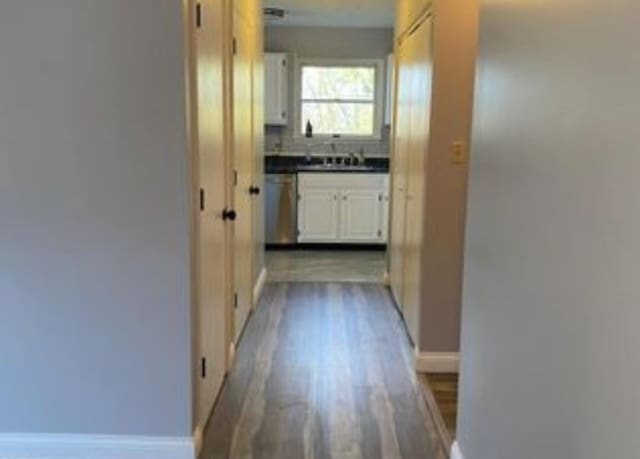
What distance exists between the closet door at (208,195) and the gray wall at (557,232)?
3.49 ft

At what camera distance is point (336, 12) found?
6.44m

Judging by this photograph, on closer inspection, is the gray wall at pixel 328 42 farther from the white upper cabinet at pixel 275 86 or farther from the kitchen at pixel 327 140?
the white upper cabinet at pixel 275 86

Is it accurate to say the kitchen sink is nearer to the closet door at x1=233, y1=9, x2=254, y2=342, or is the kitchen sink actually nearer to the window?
the window

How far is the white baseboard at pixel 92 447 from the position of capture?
2.59 m

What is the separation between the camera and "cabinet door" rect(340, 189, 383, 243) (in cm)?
714

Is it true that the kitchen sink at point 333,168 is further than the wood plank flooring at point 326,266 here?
Yes

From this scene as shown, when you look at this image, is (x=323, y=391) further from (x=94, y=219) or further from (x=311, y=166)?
(x=311, y=166)

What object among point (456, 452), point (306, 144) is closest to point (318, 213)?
point (306, 144)

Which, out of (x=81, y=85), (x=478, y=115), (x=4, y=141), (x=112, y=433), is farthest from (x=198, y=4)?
(x=112, y=433)

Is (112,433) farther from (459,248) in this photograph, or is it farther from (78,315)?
(459,248)

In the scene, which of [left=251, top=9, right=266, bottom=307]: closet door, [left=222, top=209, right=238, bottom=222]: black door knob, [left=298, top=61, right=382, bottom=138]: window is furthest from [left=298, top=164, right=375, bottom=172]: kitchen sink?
[left=222, top=209, right=238, bottom=222]: black door knob

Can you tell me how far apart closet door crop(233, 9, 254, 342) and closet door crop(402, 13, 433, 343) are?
1.04m

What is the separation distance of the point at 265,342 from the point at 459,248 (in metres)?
1.35

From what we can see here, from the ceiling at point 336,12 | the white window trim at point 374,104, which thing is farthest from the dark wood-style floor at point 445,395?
the white window trim at point 374,104
